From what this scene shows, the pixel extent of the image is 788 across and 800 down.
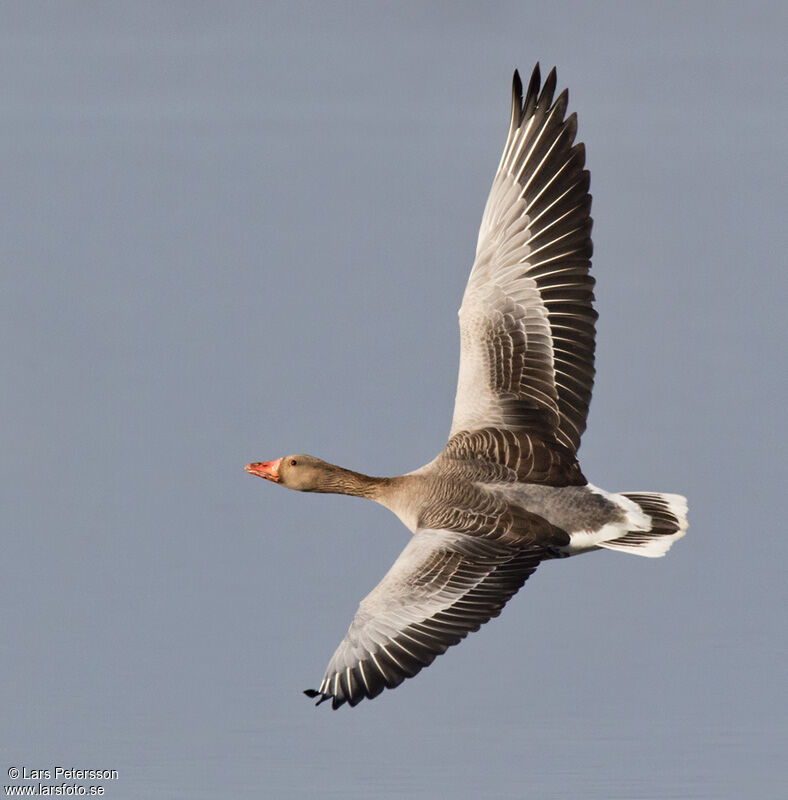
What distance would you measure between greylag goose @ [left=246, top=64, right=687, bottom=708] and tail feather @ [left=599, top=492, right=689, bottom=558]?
11 mm

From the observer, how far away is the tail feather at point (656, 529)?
11078 mm

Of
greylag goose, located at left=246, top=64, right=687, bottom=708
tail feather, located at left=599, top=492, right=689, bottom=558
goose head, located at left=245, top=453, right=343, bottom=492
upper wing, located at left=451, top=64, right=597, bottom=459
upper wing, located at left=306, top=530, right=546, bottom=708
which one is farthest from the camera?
goose head, located at left=245, top=453, right=343, bottom=492

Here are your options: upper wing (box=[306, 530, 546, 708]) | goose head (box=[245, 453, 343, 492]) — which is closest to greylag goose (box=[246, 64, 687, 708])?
upper wing (box=[306, 530, 546, 708])

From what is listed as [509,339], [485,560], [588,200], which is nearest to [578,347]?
[509,339]

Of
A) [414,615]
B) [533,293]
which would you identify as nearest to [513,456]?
[533,293]

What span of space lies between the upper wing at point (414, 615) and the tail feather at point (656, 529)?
1103 mm

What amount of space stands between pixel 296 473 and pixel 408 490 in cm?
181

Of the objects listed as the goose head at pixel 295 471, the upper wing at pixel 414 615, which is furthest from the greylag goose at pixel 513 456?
the goose head at pixel 295 471

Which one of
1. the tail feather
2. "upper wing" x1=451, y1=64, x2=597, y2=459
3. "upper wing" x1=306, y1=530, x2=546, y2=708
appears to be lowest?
"upper wing" x1=306, y1=530, x2=546, y2=708

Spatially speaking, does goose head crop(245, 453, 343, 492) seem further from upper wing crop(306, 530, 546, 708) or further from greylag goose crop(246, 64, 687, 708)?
upper wing crop(306, 530, 546, 708)

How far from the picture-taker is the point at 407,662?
10125mm

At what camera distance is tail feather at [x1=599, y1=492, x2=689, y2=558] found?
436 inches

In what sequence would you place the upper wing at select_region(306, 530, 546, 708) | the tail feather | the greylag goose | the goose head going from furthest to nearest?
the goose head, the tail feather, the greylag goose, the upper wing at select_region(306, 530, 546, 708)

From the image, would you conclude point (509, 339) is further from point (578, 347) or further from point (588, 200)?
point (588, 200)
